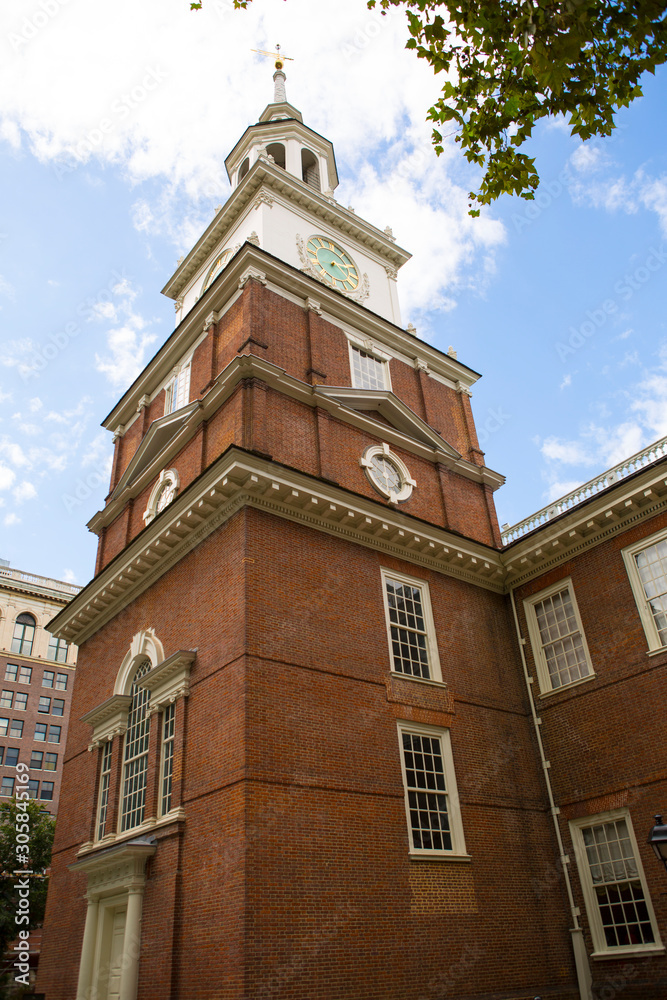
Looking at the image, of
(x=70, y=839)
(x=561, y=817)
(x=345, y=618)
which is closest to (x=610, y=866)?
(x=561, y=817)

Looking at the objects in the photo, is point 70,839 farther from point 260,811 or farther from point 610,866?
point 610,866

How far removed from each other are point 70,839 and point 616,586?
14.7m

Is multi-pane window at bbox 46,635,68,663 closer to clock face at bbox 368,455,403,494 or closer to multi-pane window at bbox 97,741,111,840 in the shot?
multi-pane window at bbox 97,741,111,840

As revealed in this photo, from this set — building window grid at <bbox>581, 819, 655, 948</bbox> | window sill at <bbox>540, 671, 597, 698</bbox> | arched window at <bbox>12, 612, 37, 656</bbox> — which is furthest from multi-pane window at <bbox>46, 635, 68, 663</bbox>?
building window grid at <bbox>581, 819, 655, 948</bbox>

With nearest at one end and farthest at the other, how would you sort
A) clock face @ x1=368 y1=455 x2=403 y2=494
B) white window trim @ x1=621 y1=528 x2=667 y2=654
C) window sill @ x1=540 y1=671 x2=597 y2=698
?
white window trim @ x1=621 y1=528 x2=667 y2=654, window sill @ x1=540 y1=671 x2=597 y2=698, clock face @ x1=368 y1=455 x2=403 y2=494

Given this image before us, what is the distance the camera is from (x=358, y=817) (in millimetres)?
13938

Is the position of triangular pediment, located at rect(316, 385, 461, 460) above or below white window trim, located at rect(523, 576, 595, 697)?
above

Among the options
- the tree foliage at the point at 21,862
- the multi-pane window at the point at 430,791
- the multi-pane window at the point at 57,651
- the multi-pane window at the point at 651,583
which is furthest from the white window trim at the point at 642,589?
the multi-pane window at the point at 57,651

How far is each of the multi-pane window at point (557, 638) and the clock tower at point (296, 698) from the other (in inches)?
30.0

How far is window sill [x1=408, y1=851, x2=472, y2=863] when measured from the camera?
47.3 feet

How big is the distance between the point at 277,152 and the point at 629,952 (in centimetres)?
2758

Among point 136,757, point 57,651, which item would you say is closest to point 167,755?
point 136,757

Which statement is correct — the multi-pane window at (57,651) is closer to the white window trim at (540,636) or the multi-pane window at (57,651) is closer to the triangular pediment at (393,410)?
the triangular pediment at (393,410)

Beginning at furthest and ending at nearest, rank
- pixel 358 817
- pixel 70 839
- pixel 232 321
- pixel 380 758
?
pixel 232 321 < pixel 70 839 < pixel 380 758 < pixel 358 817
